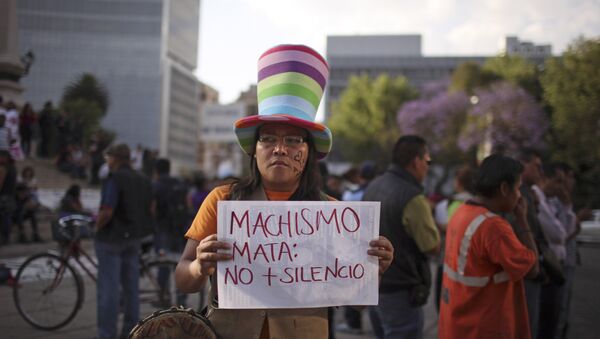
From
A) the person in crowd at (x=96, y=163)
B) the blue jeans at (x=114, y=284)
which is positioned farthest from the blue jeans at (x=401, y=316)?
the person in crowd at (x=96, y=163)

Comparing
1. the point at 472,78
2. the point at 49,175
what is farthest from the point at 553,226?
the point at 472,78

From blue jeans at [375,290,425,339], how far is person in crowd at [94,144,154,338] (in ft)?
9.28

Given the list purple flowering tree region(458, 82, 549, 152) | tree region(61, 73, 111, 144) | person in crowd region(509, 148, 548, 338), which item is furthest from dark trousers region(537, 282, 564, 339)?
tree region(61, 73, 111, 144)

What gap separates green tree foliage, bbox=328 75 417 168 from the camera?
49.9m

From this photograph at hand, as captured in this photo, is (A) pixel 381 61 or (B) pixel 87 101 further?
(A) pixel 381 61

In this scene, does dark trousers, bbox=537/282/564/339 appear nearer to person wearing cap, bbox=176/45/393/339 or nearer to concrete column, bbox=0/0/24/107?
person wearing cap, bbox=176/45/393/339

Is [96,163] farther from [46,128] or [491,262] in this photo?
[491,262]

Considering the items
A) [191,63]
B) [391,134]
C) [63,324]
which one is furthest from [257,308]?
[191,63]

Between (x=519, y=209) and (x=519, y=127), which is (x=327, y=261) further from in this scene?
(x=519, y=127)

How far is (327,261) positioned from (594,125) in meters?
10.5

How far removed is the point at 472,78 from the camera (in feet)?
135

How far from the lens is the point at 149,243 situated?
6.49m

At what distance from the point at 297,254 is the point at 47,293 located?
4.70 meters

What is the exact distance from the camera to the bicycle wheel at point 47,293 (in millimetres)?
5684
